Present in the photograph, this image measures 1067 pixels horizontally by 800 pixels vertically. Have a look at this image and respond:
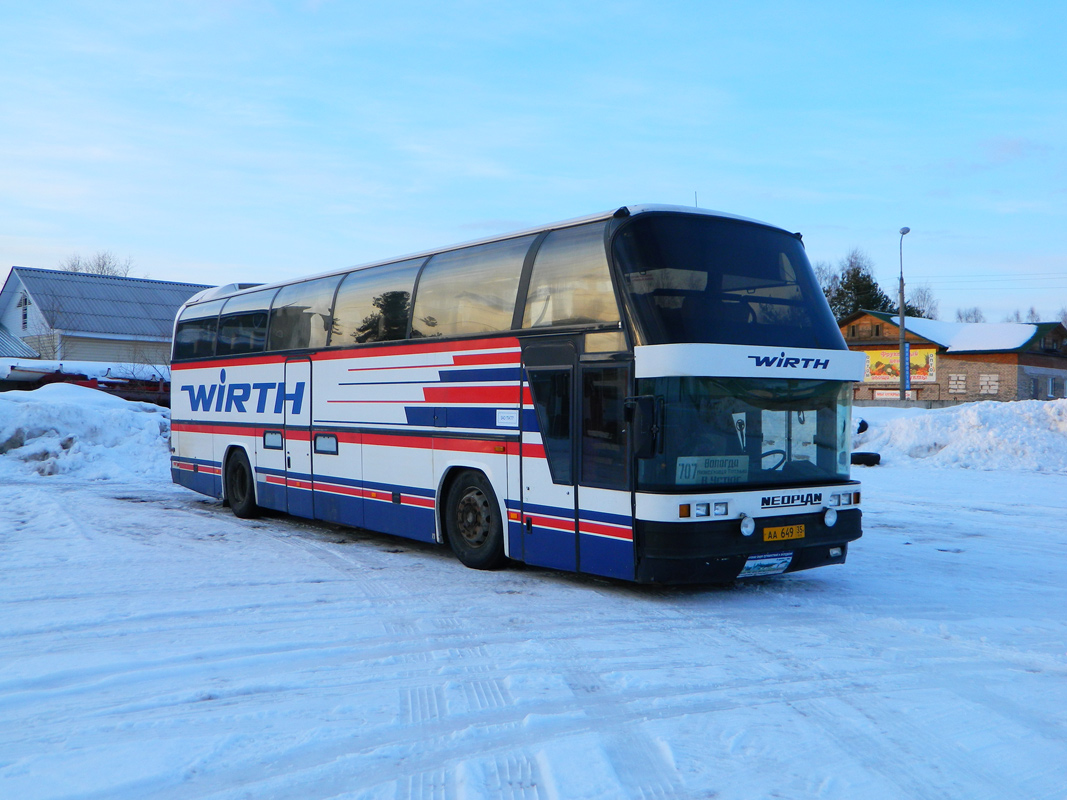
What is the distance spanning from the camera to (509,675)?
596cm

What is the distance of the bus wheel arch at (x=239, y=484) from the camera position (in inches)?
569

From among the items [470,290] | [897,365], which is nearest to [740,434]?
[470,290]

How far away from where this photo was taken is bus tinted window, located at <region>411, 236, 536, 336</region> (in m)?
9.60

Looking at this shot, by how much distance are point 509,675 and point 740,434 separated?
10.8ft

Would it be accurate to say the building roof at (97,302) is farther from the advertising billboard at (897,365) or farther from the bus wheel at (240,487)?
the advertising billboard at (897,365)

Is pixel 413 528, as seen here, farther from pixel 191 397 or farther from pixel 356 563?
pixel 191 397

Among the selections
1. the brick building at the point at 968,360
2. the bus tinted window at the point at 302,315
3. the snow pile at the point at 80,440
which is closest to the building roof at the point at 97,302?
the snow pile at the point at 80,440

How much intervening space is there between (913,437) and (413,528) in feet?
53.1

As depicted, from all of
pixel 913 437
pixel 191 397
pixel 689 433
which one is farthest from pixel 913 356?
pixel 689 433

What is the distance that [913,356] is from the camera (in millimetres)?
60125

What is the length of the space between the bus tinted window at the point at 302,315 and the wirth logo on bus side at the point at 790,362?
647 cm

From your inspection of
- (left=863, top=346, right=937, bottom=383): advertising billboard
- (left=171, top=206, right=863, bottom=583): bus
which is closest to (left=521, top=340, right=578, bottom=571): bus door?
(left=171, top=206, right=863, bottom=583): bus

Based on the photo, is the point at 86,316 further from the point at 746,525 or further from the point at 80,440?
the point at 746,525

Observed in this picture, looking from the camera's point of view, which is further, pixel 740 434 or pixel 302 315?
pixel 302 315
